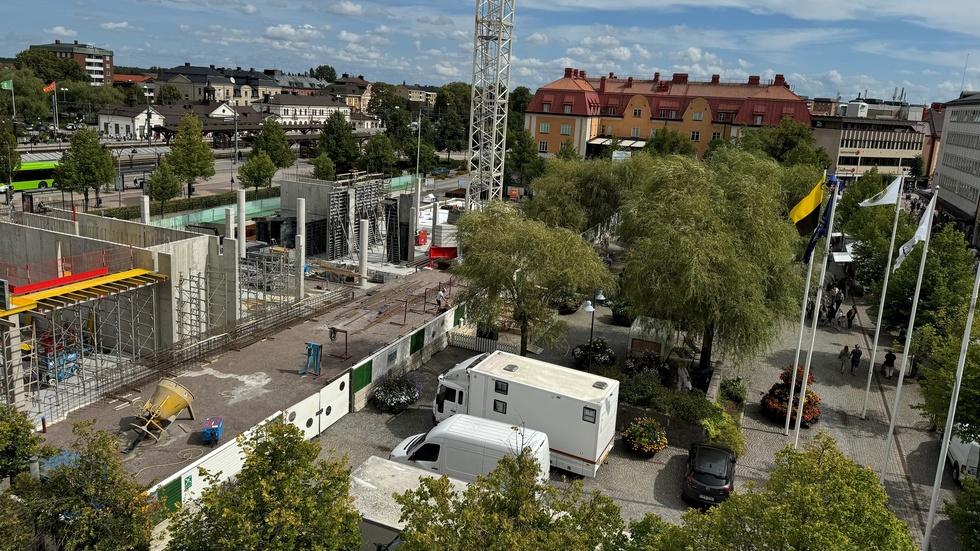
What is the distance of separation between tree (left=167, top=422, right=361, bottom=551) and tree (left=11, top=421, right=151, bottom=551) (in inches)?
28.3

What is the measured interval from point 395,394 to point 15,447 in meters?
9.98

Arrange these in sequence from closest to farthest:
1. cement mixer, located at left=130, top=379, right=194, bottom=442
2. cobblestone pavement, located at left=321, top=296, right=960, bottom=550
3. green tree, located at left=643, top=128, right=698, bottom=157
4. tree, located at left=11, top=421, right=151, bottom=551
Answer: tree, located at left=11, top=421, right=151, bottom=551, cement mixer, located at left=130, top=379, right=194, bottom=442, cobblestone pavement, located at left=321, top=296, right=960, bottom=550, green tree, located at left=643, top=128, right=698, bottom=157

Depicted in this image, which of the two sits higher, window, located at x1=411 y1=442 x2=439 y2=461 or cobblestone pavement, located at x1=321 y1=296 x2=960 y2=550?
window, located at x1=411 y1=442 x2=439 y2=461

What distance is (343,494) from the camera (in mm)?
9445

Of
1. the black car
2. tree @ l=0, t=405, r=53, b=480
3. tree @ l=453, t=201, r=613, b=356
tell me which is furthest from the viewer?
tree @ l=453, t=201, r=613, b=356

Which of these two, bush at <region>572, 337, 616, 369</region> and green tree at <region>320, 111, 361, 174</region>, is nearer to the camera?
bush at <region>572, 337, 616, 369</region>

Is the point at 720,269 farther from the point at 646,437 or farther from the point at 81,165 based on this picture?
the point at 81,165

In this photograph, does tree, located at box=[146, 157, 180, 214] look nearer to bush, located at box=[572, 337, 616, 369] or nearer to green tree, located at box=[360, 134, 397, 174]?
green tree, located at box=[360, 134, 397, 174]

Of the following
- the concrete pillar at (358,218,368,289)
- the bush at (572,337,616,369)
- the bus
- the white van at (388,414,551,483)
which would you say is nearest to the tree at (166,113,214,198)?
the bus

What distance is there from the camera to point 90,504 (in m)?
9.26

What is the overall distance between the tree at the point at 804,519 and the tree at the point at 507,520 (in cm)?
107

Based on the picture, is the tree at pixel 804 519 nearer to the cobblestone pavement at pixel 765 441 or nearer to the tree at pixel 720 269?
the cobblestone pavement at pixel 765 441

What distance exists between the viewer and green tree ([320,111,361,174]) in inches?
2685

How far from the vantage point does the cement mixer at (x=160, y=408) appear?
1634 centimetres
